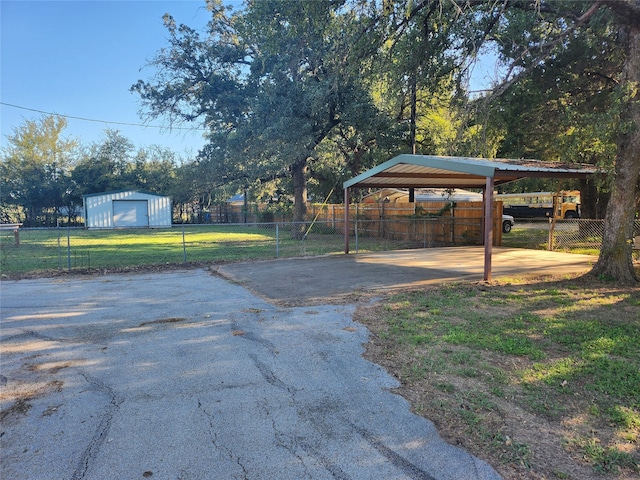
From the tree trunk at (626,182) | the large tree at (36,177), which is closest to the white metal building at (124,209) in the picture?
the large tree at (36,177)

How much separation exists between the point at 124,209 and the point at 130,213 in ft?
1.79

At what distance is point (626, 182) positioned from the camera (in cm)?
786

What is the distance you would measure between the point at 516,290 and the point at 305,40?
7.52 metres

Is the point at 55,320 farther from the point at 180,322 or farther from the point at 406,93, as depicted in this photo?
the point at 406,93

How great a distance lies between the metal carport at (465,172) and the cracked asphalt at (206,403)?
15.7 ft

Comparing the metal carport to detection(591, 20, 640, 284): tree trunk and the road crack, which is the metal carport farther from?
the road crack

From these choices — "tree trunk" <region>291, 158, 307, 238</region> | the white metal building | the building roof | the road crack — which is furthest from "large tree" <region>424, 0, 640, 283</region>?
the white metal building

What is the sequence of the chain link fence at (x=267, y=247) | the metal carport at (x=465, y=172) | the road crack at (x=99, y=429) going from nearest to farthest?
1. the road crack at (x=99, y=429)
2. the metal carport at (x=465, y=172)
3. the chain link fence at (x=267, y=247)

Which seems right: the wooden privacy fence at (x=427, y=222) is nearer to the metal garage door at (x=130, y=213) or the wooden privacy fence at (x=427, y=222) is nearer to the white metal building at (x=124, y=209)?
the white metal building at (x=124, y=209)

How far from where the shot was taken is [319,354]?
14.8ft

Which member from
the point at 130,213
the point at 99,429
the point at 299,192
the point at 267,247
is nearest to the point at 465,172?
the point at 99,429

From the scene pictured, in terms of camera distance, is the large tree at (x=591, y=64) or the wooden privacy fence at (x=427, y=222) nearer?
the large tree at (x=591, y=64)

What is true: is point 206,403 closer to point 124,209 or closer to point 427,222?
point 427,222

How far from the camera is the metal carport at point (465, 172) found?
8719mm
